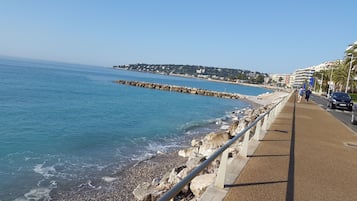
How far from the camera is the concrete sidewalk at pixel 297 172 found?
5.15 metres

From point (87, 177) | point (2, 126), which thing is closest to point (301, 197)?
point (87, 177)

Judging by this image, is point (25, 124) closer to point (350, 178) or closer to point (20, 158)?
point (20, 158)

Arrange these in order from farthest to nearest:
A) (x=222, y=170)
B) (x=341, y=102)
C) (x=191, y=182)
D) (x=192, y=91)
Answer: (x=192, y=91)
(x=341, y=102)
(x=191, y=182)
(x=222, y=170)

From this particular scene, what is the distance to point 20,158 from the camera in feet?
47.6

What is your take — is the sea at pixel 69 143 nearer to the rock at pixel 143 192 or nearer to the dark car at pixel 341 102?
the rock at pixel 143 192

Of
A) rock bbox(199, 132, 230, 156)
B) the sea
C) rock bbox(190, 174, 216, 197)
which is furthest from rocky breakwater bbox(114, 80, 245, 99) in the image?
rock bbox(190, 174, 216, 197)

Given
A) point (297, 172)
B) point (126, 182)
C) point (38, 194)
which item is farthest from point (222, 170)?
point (38, 194)

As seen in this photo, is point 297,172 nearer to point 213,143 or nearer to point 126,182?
point 126,182

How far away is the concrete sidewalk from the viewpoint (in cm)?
515

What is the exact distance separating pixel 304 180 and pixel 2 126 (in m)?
21.1

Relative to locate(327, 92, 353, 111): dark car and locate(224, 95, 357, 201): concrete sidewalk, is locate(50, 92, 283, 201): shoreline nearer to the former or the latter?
locate(224, 95, 357, 201): concrete sidewalk

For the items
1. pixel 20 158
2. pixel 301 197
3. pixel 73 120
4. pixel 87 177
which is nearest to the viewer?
pixel 301 197

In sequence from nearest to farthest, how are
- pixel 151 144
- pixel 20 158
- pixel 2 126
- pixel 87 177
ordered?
pixel 87 177 → pixel 20 158 → pixel 151 144 → pixel 2 126

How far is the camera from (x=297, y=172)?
21.4 ft
